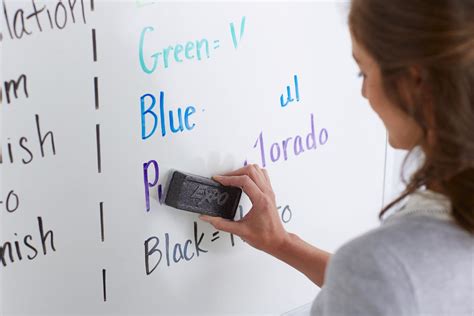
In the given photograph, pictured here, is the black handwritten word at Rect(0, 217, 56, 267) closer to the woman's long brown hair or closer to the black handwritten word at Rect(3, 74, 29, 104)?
the black handwritten word at Rect(3, 74, 29, 104)

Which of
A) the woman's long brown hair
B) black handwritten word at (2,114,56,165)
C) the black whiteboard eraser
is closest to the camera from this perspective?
the woman's long brown hair

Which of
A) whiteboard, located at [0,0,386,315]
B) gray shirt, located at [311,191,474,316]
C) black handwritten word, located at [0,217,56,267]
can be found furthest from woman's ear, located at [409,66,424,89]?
black handwritten word, located at [0,217,56,267]

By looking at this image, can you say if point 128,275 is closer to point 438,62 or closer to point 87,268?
point 87,268

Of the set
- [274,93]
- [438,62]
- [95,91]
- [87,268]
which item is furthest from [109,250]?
[438,62]

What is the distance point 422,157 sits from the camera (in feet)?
1.88

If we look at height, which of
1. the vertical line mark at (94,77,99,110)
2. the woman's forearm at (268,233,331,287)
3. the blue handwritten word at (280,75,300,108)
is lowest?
the woman's forearm at (268,233,331,287)

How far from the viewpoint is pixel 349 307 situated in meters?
0.53

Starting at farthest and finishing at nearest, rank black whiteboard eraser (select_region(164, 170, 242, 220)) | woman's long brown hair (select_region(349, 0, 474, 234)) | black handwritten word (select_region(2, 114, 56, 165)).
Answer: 1. black whiteboard eraser (select_region(164, 170, 242, 220))
2. black handwritten word (select_region(2, 114, 56, 165))
3. woman's long brown hair (select_region(349, 0, 474, 234))

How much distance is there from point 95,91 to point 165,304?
0.92 feet

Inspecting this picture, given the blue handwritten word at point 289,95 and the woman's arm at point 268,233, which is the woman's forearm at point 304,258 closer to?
the woman's arm at point 268,233

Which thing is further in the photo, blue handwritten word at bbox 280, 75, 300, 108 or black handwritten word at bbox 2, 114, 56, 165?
blue handwritten word at bbox 280, 75, 300, 108

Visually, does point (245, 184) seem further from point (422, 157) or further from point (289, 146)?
point (422, 157)

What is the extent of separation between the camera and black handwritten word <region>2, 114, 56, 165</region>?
0.60 metres

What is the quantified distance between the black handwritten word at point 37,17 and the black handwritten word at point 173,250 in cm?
26
